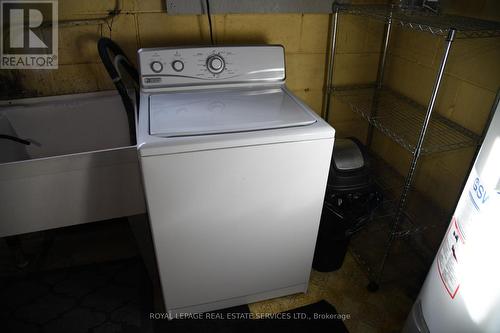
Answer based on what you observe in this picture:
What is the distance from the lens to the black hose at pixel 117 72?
4.21 feet

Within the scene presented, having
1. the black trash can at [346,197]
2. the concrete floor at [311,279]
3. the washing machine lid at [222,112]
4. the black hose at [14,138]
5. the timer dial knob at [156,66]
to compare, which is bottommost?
the concrete floor at [311,279]

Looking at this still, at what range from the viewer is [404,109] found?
1715mm

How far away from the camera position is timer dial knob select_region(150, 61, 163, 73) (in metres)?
1.35

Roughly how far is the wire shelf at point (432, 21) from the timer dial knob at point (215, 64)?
2.18ft

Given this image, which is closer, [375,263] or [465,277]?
[465,277]

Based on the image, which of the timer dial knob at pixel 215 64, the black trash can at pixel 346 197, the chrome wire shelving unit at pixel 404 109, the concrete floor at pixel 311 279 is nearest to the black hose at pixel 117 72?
the timer dial knob at pixel 215 64

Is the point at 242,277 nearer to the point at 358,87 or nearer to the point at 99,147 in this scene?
the point at 99,147

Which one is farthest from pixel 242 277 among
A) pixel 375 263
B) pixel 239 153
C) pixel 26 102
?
pixel 26 102

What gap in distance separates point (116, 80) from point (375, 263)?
1487 millimetres

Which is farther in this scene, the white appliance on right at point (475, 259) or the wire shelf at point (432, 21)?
the wire shelf at point (432, 21)

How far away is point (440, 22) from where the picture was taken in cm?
122

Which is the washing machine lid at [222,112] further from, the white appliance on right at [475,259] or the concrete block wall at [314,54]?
the white appliance on right at [475,259]

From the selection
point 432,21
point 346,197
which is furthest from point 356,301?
point 432,21

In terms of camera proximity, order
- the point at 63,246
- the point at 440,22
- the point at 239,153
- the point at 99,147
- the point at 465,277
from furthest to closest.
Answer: the point at 63,246
the point at 99,147
the point at 440,22
the point at 239,153
the point at 465,277
